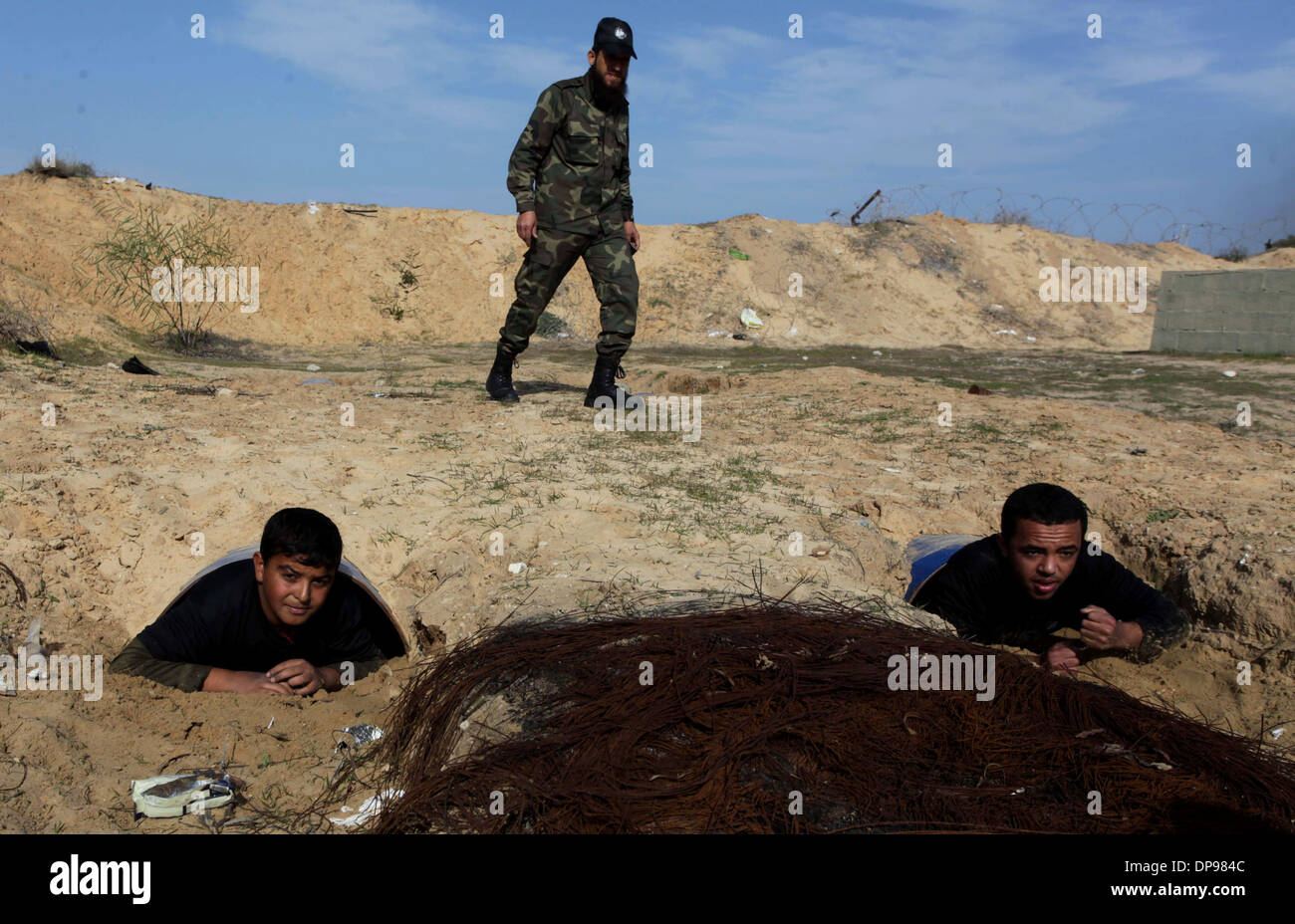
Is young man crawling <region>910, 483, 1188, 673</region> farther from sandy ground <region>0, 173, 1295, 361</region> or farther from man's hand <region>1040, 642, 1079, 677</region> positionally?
sandy ground <region>0, 173, 1295, 361</region>

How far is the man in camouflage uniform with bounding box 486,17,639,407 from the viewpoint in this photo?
243 inches

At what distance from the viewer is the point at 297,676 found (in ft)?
10.6

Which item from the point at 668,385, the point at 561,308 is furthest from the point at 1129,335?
the point at 668,385

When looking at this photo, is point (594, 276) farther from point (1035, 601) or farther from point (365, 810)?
point (365, 810)

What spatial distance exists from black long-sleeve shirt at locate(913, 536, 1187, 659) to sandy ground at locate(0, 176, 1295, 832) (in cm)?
26

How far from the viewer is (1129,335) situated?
63.9ft

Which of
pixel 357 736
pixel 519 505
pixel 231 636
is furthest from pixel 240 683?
pixel 519 505

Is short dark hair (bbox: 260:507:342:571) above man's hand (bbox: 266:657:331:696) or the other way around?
above

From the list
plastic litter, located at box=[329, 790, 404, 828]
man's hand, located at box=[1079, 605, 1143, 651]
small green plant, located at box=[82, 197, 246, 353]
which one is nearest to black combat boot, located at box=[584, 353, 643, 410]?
man's hand, located at box=[1079, 605, 1143, 651]

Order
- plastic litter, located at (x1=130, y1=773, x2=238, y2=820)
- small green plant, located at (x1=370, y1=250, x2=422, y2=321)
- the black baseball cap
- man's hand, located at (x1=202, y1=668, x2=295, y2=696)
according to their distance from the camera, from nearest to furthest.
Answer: plastic litter, located at (x1=130, y1=773, x2=238, y2=820)
man's hand, located at (x1=202, y1=668, x2=295, y2=696)
the black baseball cap
small green plant, located at (x1=370, y1=250, x2=422, y2=321)

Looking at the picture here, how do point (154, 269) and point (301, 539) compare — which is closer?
point (301, 539)

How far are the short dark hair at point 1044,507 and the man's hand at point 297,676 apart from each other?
8.29 feet

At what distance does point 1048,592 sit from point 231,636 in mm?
2885

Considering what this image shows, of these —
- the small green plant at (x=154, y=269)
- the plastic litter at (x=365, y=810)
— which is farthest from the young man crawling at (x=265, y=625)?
the small green plant at (x=154, y=269)
